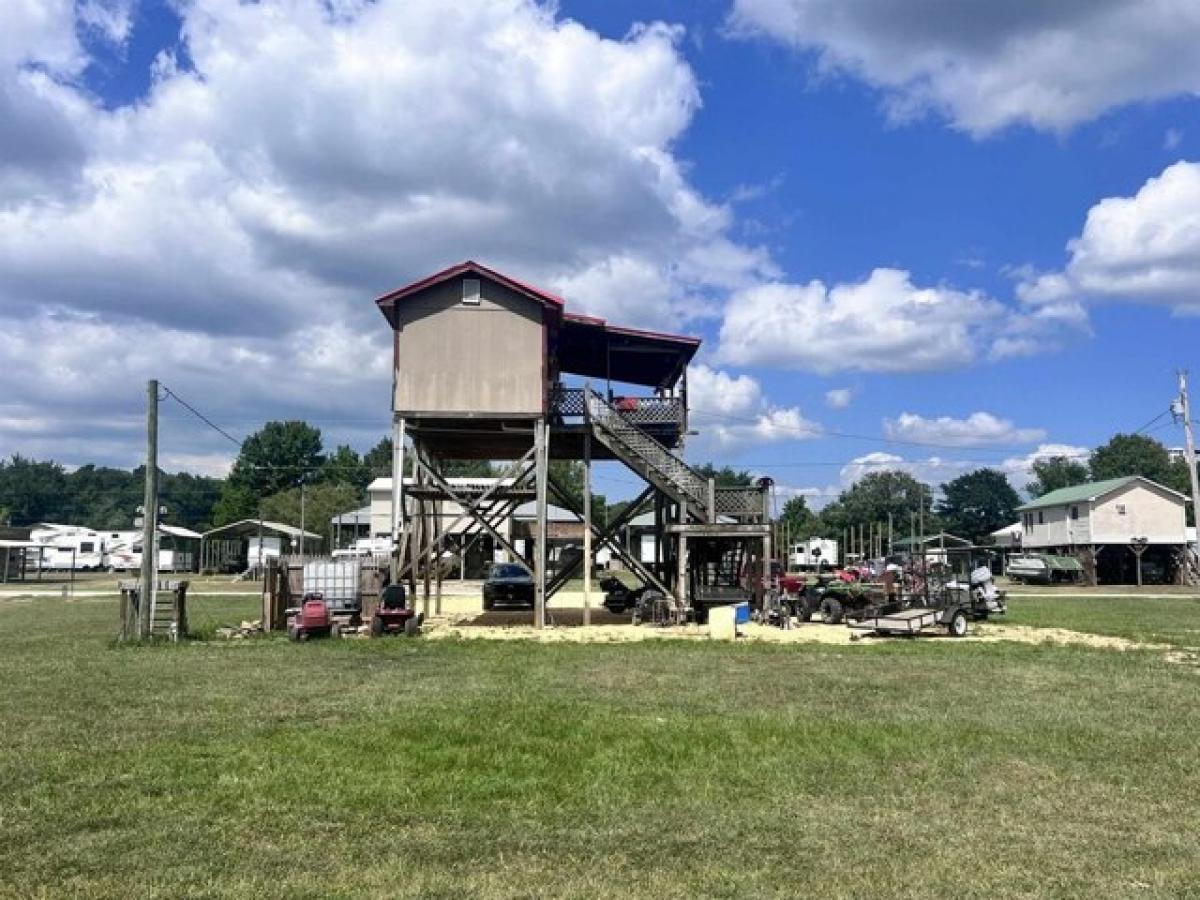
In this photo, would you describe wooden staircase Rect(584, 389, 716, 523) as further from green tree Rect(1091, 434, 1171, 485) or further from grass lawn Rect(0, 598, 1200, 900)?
green tree Rect(1091, 434, 1171, 485)

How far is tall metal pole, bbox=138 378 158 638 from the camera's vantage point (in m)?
18.9

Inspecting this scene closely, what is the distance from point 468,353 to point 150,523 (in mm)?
8386

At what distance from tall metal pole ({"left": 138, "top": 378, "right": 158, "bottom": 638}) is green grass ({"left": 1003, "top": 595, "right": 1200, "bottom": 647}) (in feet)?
66.2

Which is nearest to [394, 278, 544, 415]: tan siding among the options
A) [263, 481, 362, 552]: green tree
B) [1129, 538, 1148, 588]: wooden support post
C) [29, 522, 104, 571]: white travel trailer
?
[1129, 538, 1148, 588]: wooden support post

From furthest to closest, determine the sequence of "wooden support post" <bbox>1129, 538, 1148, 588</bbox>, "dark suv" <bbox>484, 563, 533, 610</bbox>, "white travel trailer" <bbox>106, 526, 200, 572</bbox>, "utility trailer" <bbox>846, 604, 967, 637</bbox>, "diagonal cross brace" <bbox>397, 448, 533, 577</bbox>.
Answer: "white travel trailer" <bbox>106, 526, 200, 572</bbox>
"wooden support post" <bbox>1129, 538, 1148, 588</bbox>
"dark suv" <bbox>484, 563, 533, 610</bbox>
"diagonal cross brace" <bbox>397, 448, 533, 577</bbox>
"utility trailer" <bbox>846, 604, 967, 637</bbox>

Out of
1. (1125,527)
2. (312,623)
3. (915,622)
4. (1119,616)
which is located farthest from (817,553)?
(312,623)

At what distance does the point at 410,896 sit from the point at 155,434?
16897 millimetres

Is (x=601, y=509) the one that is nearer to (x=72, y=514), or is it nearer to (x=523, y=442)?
(x=523, y=442)

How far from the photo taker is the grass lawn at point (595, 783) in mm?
5762

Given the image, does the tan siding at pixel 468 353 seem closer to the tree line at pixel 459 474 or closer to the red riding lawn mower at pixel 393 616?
the red riding lawn mower at pixel 393 616

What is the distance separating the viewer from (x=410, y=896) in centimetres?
534

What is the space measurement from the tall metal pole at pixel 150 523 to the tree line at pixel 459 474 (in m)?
66.2

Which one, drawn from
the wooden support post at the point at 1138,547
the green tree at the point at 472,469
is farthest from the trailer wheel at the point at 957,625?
the green tree at the point at 472,469

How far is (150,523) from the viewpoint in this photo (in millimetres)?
19641
